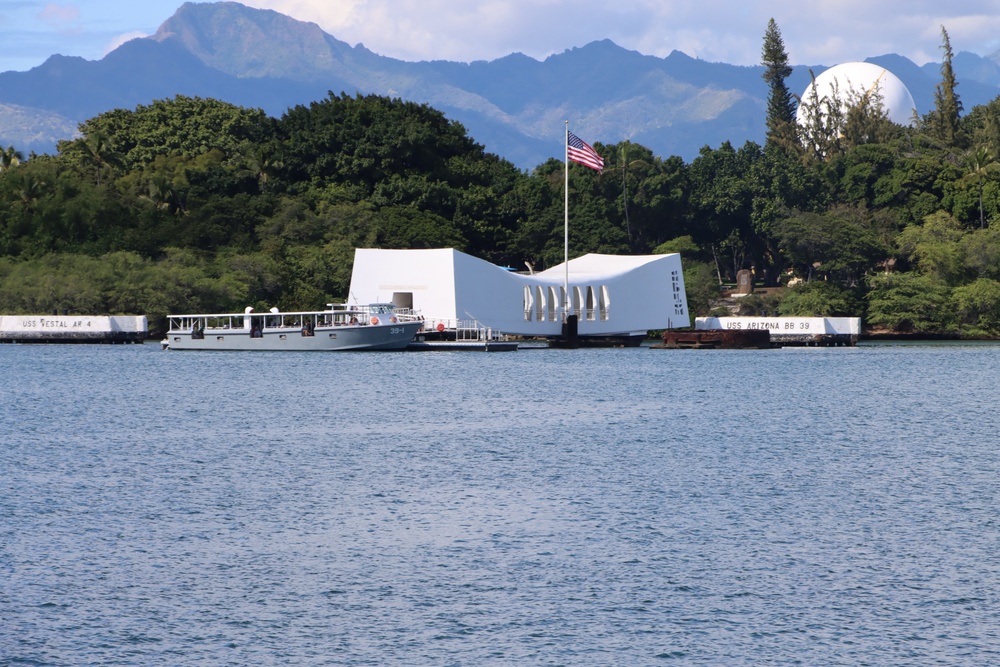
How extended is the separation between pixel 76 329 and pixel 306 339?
18295 mm

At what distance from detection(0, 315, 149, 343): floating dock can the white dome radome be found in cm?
6953

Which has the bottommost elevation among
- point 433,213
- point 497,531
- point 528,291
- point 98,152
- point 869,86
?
point 497,531

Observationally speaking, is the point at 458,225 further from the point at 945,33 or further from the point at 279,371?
the point at 945,33

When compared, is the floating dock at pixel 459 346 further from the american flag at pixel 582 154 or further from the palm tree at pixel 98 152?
the palm tree at pixel 98 152

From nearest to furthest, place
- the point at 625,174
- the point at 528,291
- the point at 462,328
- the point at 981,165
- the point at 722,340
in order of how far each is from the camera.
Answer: the point at 462,328, the point at 528,291, the point at 722,340, the point at 981,165, the point at 625,174

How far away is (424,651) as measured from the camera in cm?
1384

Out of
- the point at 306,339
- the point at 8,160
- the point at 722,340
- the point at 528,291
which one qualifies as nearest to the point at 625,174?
the point at 722,340

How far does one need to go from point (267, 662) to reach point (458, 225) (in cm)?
7193

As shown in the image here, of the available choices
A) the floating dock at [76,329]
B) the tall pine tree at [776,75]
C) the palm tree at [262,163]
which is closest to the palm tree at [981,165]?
the tall pine tree at [776,75]

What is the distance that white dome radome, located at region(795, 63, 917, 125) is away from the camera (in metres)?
123

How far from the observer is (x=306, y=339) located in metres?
62.4

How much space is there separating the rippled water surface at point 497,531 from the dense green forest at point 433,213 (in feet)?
122

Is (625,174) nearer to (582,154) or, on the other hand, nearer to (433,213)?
(433,213)

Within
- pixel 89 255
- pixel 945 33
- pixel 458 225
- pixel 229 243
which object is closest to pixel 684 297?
pixel 458 225
